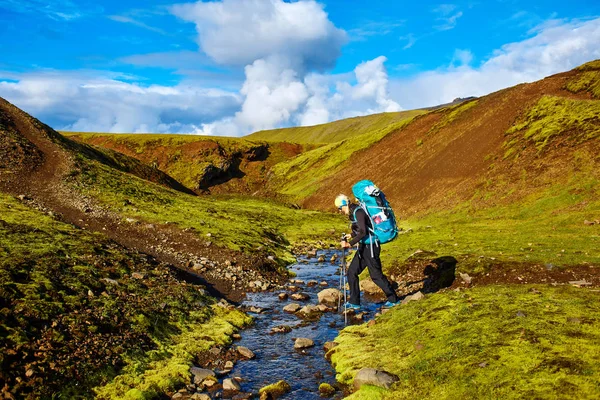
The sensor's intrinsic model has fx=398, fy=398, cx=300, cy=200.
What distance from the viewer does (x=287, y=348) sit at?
50.6 ft

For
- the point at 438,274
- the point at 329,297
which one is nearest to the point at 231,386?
the point at 329,297

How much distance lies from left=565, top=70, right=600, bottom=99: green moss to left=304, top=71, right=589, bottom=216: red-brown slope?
1166mm

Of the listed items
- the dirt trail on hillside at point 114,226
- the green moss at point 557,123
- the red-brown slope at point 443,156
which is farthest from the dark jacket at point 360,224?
the green moss at point 557,123

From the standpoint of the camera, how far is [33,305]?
13.6 m

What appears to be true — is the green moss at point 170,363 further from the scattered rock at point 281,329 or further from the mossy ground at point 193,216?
the mossy ground at point 193,216

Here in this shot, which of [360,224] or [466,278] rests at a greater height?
[360,224]

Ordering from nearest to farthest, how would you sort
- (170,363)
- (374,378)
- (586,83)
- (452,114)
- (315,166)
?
(374,378), (170,363), (586,83), (452,114), (315,166)

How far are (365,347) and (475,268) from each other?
1195cm

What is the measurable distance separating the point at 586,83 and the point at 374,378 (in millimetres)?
71139

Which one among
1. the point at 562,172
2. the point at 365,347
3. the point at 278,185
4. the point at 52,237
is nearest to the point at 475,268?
the point at 365,347

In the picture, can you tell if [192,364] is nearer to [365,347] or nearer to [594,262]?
[365,347]

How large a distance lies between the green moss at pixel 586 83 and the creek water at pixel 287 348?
59.8 meters

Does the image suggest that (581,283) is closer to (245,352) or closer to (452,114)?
(245,352)

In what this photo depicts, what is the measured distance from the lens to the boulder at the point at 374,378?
421 inches
